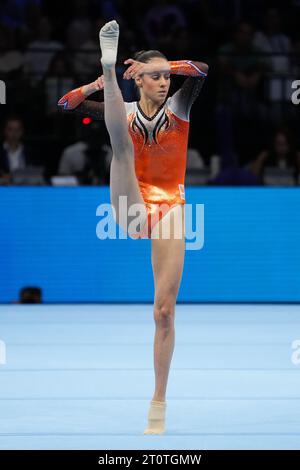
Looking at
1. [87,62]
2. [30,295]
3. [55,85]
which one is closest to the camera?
[30,295]

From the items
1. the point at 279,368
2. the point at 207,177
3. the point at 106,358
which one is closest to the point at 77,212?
the point at 207,177

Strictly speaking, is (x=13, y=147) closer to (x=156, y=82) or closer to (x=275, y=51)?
(x=275, y=51)

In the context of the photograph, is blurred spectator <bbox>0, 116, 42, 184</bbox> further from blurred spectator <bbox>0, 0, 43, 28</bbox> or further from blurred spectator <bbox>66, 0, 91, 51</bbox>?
blurred spectator <bbox>0, 0, 43, 28</bbox>

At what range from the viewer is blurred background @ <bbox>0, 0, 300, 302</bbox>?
1020 centimetres

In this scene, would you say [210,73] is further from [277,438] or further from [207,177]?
[277,438]

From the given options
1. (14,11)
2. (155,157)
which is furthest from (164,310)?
(14,11)

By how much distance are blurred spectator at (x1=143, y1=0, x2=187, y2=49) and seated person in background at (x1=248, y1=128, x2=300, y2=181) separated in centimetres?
257

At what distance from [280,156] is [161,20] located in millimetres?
2976

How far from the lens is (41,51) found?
11930 mm

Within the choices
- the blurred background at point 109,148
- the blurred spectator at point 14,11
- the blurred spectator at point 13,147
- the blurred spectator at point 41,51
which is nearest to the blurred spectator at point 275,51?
the blurred background at point 109,148

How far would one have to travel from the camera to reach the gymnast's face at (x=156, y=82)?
5141 mm

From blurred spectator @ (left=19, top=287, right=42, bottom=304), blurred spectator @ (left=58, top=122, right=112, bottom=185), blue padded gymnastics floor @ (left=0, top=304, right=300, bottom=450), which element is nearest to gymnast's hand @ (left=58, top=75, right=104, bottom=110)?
blue padded gymnastics floor @ (left=0, top=304, right=300, bottom=450)

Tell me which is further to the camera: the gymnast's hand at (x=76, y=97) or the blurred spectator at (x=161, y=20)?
the blurred spectator at (x=161, y=20)

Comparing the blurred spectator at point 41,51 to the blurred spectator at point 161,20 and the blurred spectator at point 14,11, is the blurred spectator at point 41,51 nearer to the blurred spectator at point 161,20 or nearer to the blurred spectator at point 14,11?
the blurred spectator at point 14,11
